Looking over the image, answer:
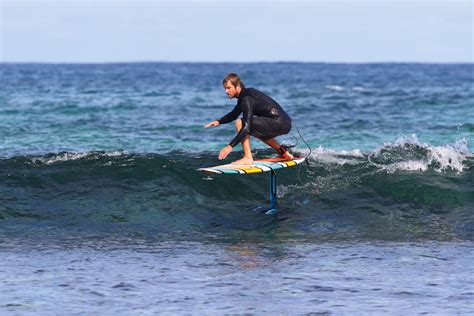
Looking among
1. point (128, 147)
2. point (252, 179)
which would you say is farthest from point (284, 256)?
point (128, 147)

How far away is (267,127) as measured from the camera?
38.6 feet

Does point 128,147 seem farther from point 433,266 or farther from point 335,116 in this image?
point 433,266

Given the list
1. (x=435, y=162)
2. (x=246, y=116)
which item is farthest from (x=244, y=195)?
(x=435, y=162)

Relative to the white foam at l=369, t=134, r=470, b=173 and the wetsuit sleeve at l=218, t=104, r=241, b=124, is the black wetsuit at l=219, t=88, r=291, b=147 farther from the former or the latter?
the white foam at l=369, t=134, r=470, b=173

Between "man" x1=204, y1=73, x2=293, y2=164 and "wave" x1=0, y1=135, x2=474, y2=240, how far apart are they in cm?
124

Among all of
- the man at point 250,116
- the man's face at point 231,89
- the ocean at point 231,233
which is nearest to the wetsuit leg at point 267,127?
the man at point 250,116

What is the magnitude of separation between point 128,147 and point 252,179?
7642 mm

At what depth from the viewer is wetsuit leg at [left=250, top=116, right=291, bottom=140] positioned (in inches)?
458

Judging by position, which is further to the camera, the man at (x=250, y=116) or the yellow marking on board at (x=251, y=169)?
the man at (x=250, y=116)

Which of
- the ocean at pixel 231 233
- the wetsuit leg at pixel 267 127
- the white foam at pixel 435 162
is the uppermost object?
the wetsuit leg at pixel 267 127

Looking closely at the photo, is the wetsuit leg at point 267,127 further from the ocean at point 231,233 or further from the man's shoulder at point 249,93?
the ocean at point 231,233

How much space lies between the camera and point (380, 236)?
35.7 feet

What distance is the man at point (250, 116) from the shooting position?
11.4 metres

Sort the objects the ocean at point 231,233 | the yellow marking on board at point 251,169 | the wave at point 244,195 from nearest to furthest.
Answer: the ocean at point 231,233, the yellow marking on board at point 251,169, the wave at point 244,195
